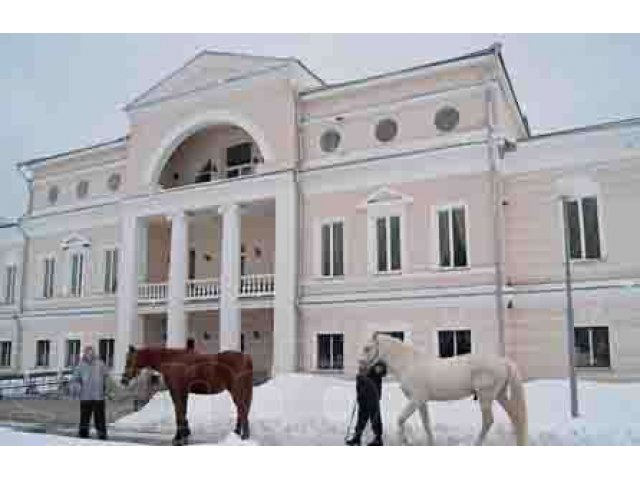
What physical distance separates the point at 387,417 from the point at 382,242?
4.51 metres

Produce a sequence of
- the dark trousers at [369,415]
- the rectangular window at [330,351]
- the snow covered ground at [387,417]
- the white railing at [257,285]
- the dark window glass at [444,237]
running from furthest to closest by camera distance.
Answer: the white railing at [257,285] → the rectangular window at [330,351] → the dark window glass at [444,237] → the snow covered ground at [387,417] → the dark trousers at [369,415]

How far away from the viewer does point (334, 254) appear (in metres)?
13.9

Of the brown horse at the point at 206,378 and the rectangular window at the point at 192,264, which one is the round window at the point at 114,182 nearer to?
the rectangular window at the point at 192,264

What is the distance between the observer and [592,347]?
11562 millimetres

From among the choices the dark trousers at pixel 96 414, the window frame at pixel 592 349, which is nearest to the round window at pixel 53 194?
the dark trousers at pixel 96 414

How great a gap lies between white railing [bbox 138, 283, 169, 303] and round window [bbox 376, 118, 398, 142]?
20.4 feet

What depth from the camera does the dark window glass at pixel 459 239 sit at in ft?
41.1

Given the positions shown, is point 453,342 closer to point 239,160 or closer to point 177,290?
point 177,290

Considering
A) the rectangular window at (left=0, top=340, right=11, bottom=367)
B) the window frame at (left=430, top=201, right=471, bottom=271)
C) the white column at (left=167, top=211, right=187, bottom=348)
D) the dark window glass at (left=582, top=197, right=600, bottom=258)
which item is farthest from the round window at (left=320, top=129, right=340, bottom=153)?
the rectangular window at (left=0, top=340, right=11, bottom=367)

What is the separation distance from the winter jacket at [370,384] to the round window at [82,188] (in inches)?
484

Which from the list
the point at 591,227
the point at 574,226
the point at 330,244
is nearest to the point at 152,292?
the point at 330,244

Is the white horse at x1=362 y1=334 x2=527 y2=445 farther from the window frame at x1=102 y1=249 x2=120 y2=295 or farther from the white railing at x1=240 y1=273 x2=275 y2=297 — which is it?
the window frame at x1=102 y1=249 x2=120 y2=295
